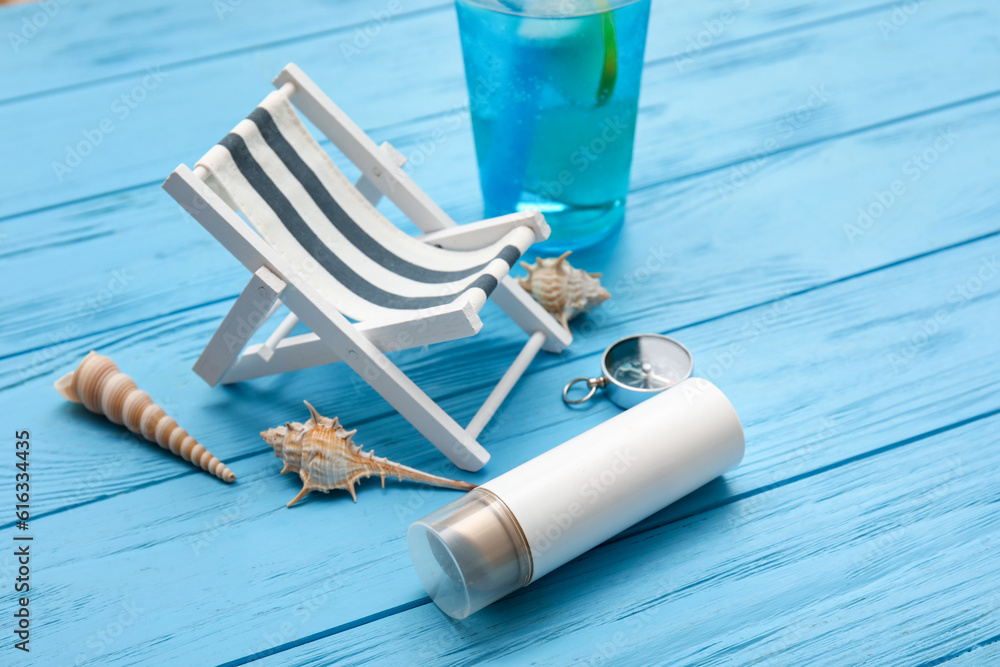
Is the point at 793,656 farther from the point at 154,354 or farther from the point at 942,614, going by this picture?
the point at 154,354

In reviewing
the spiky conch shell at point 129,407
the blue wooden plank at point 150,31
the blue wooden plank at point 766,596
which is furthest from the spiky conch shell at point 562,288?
the blue wooden plank at point 150,31

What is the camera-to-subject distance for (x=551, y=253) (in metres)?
1.57

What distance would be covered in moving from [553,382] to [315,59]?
1157mm

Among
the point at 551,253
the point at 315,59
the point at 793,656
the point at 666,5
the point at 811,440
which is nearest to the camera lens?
the point at 793,656

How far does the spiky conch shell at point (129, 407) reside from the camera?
1214 millimetres

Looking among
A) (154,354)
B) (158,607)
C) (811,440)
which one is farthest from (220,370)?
(811,440)

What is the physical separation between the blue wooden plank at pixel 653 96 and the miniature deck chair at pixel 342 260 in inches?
21.6

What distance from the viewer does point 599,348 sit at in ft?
4.59

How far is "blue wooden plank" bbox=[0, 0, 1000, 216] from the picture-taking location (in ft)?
5.91

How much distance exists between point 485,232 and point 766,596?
623mm

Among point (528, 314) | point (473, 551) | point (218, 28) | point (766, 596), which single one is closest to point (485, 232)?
point (528, 314)

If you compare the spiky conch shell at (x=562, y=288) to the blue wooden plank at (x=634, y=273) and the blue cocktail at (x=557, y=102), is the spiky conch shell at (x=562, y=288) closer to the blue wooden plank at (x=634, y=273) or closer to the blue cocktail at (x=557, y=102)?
the blue wooden plank at (x=634, y=273)

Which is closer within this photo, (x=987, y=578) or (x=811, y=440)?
(x=987, y=578)

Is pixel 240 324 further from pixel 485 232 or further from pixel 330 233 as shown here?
pixel 485 232
